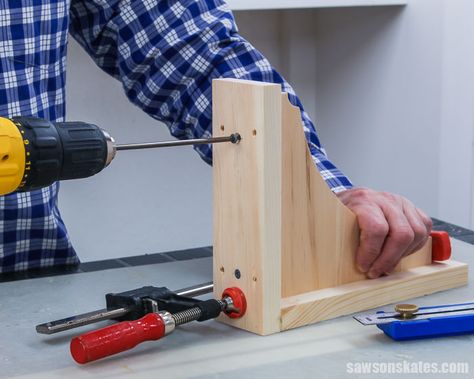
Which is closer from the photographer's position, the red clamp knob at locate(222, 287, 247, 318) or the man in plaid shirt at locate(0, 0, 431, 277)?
the red clamp knob at locate(222, 287, 247, 318)

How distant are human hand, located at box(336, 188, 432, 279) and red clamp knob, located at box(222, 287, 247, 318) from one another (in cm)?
13

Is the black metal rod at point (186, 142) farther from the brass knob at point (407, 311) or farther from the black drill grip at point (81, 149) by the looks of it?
the brass knob at point (407, 311)

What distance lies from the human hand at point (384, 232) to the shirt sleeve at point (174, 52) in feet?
0.47

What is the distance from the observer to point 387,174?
1650 millimetres

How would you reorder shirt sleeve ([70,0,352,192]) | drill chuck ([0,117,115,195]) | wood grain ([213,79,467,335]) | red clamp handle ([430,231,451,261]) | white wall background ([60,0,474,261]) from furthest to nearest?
white wall background ([60,0,474,261]) < shirt sleeve ([70,0,352,192]) < red clamp handle ([430,231,451,261]) < wood grain ([213,79,467,335]) < drill chuck ([0,117,115,195])

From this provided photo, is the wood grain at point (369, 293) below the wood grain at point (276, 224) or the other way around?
below

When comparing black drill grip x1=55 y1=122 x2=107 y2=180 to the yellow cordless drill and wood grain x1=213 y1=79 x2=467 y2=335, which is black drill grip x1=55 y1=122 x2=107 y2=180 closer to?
the yellow cordless drill

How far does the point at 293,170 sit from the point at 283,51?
1103 millimetres

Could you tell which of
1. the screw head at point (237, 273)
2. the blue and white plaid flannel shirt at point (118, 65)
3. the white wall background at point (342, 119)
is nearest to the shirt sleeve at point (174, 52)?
the blue and white plaid flannel shirt at point (118, 65)

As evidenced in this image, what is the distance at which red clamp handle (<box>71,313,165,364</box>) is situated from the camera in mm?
615

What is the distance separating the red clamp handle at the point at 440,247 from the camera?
33.0 inches

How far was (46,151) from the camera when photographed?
60 centimetres

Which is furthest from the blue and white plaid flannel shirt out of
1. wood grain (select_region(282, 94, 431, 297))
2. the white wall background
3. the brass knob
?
the white wall background

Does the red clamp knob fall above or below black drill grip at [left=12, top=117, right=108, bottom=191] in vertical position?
below
